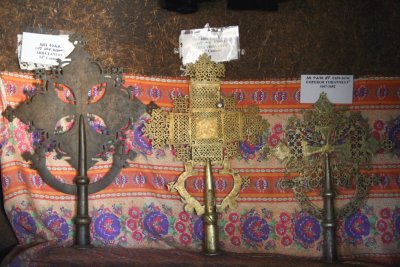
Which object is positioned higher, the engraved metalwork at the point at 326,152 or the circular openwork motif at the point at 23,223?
the engraved metalwork at the point at 326,152

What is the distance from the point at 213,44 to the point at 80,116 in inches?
21.0

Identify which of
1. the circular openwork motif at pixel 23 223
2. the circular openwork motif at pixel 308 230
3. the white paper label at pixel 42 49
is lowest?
the circular openwork motif at pixel 308 230

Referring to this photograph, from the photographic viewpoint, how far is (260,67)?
205cm

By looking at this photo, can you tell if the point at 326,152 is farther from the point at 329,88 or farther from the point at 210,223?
the point at 210,223

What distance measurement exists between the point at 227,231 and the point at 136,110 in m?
0.53

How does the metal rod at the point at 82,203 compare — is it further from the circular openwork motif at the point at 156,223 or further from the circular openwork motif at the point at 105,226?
the circular openwork motif at the point at 156,223

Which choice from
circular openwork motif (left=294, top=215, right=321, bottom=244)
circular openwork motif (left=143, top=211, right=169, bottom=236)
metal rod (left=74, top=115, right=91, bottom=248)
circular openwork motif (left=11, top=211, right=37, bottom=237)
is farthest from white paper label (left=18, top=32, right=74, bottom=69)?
circular openwork motif (left=294, top=215, right=321, bottom=244)

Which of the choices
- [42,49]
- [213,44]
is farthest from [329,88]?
[42,49]

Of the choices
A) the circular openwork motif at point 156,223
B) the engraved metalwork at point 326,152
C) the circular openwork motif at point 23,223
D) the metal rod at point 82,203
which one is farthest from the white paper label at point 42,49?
the engraved metalwork at point 326,152

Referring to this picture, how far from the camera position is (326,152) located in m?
2.00

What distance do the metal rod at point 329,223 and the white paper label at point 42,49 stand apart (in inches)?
39.9

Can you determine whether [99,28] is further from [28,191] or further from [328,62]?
[328,62]

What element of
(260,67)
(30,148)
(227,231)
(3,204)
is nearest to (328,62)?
(260,67)

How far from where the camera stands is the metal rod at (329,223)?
1940 millimetres
